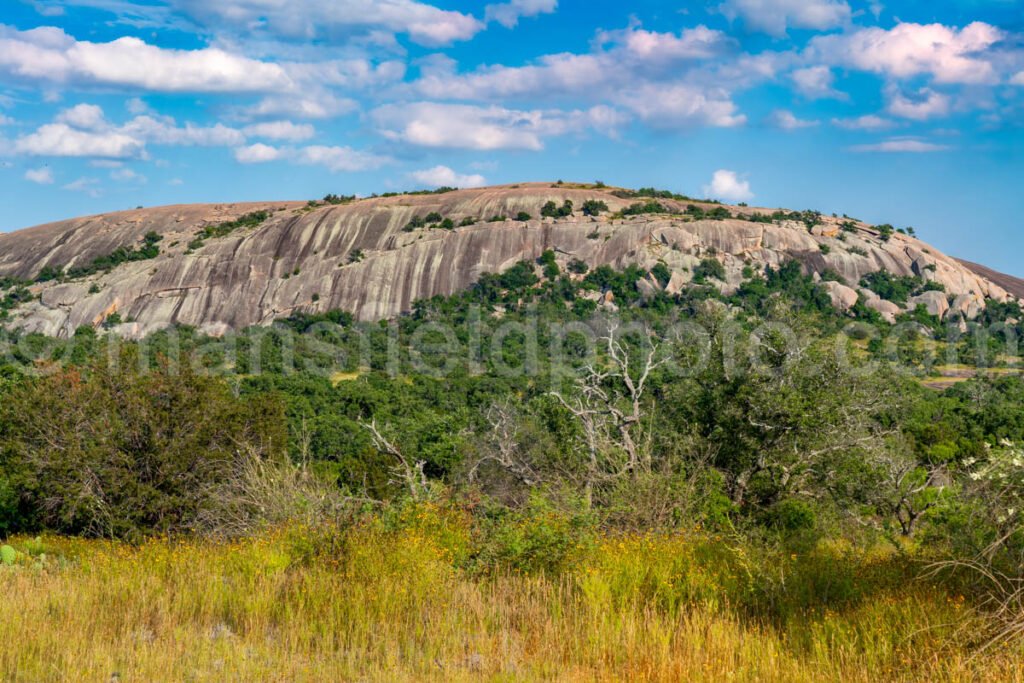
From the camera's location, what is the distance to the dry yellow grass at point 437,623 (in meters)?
5.17

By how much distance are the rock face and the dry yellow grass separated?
60.7m

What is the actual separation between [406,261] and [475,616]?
65.7 meters

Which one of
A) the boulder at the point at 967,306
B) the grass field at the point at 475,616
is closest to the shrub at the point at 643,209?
the boulder at the point at 967,306

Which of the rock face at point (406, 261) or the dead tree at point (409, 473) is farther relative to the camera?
the rock face at point (406, 261)

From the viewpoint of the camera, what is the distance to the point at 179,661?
17.5 ft

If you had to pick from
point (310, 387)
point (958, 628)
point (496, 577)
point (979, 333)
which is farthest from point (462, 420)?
point (979, 333)

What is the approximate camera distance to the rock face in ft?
225

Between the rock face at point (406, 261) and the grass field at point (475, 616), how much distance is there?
6057 cm

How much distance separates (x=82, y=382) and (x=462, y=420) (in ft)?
55.8

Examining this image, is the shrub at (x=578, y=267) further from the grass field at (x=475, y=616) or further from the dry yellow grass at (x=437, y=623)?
the dry yellow grass at (x=437, y=623)

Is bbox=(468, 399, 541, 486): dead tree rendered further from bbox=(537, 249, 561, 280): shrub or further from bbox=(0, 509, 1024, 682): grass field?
bbox=(537, 249, 561, 280): shrub

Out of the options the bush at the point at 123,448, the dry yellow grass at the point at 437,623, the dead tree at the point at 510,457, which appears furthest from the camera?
the dead tree at the point at 510,457

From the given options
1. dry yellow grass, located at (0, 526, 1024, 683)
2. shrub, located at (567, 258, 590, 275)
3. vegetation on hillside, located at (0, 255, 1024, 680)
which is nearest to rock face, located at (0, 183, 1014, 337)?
shrub, located at (567, 258, 590, 275)

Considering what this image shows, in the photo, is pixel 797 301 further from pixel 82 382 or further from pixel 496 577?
pixel 496 577
